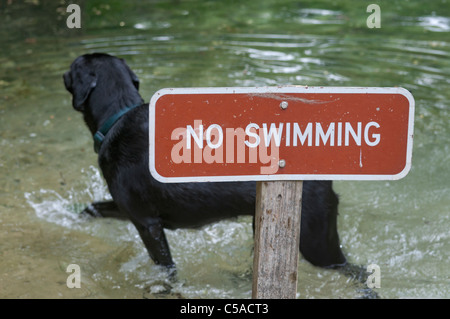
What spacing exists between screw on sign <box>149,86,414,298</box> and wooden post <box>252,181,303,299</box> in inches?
1.6

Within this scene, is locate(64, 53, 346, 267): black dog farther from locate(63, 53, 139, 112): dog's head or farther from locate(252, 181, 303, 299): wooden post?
locate(252, 181, 303, 299): wooden post

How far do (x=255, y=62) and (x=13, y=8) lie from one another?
19.6 feet

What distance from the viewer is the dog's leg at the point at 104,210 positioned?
4.54 m

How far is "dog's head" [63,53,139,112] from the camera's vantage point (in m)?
3.93

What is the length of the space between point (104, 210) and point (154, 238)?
96 centimetres

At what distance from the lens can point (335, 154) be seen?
6.98 feet

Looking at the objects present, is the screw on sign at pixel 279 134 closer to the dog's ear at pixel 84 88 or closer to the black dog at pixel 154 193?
the black dog at pixel 154 193

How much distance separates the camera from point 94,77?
3943mm

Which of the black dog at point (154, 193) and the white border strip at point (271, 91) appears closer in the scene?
the white border strip at point (271, 91)

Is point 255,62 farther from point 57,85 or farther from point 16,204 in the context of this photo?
point 16,204

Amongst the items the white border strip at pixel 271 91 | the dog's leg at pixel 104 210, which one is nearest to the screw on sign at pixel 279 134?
the white border strip at pixel 271 91

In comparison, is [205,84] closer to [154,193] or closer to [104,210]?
[104,210]

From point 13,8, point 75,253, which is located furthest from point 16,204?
point 13,8

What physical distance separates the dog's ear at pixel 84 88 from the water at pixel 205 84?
111 centimetres
